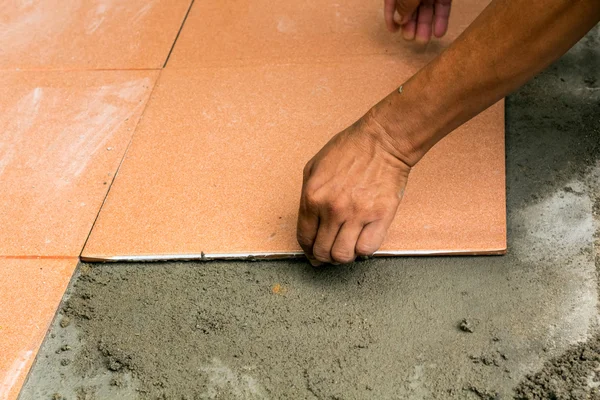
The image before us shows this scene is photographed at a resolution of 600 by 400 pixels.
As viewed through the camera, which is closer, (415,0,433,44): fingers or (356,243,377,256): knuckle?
(356,243,377,256): knuckle

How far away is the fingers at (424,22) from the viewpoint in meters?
1.99

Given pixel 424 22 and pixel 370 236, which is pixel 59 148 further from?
pixel 424 22

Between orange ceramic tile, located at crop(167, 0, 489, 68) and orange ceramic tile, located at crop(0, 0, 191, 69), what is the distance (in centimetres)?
10

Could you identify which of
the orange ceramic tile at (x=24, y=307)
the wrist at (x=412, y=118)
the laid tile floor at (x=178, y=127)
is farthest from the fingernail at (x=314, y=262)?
the orange ceramic tile at (x=24, y=307)

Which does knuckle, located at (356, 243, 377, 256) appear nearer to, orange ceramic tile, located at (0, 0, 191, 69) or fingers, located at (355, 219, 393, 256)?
fingers, located at (355, 219, 393, 256)

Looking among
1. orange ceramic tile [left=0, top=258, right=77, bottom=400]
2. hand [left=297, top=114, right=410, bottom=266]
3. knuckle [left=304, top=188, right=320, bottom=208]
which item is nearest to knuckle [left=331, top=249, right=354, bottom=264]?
hand [left=297, top=114, right=410, bottom=266]

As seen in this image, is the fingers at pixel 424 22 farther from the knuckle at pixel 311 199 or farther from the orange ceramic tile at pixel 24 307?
the orange ceramic tile at pixel 24 307

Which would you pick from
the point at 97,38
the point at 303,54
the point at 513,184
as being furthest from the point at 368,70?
the point at 97,38

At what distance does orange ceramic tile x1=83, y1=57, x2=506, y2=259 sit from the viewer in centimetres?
155

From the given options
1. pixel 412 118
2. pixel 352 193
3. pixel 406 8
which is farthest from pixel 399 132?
pixel 406 8

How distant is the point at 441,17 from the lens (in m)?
2.01

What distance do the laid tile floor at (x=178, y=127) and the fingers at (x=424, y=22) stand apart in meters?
0.07

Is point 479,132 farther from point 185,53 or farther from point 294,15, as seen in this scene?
point 185,53

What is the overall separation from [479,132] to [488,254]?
46 cm
